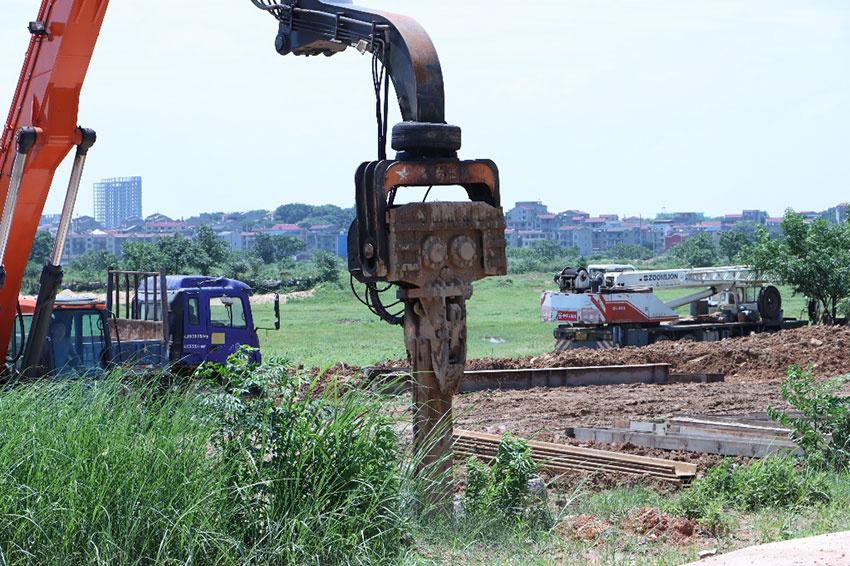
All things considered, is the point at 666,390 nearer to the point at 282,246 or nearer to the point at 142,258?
the point at 142,258

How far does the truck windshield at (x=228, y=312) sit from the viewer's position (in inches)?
724

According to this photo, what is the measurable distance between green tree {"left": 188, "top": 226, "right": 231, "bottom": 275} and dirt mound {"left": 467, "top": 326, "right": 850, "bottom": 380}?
42.4m

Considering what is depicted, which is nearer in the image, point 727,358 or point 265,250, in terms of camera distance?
point 727,358

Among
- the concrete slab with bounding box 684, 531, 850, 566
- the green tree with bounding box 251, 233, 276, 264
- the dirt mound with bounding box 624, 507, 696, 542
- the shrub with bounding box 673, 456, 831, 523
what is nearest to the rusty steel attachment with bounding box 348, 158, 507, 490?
the dirt mound with bounding box 624, 507, 696, 542

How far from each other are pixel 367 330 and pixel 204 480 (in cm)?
3476

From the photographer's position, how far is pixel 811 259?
29734 millimetres

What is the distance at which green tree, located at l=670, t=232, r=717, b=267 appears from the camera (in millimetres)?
94287

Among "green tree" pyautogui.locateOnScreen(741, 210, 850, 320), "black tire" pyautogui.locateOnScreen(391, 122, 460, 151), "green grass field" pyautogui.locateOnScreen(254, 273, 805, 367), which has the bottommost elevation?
"green grass field" pyautogui.locateOnScreen(254, 273, 805, 367)

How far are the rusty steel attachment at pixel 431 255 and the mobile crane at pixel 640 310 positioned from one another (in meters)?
19.7

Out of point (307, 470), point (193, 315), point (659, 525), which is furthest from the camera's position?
point (193, 315)

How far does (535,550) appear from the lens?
6621 mm

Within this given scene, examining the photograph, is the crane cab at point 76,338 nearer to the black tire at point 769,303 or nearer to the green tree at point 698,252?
the black tire at point 769,303

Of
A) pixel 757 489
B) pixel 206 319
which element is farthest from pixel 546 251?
pixel 757 489

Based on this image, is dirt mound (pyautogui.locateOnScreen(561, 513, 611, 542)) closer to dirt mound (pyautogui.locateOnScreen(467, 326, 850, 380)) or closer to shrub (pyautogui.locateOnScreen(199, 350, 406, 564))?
shrub (pyautogui.locateOnScreen(199, 350, 406, 564))
